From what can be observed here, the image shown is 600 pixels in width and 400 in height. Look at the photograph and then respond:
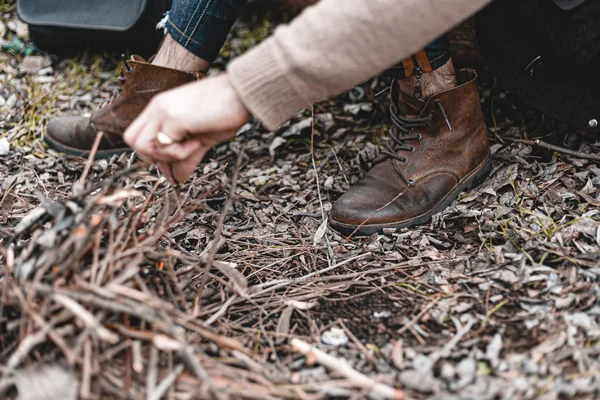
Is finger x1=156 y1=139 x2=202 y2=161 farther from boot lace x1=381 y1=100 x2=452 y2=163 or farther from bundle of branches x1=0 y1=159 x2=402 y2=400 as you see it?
boot lace x1=381 y1=100 x2=452 y2=163

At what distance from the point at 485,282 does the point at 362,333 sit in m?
0.42

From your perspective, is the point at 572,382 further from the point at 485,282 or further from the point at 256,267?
the point at 256,267

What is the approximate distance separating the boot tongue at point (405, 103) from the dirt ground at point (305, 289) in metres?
0.38

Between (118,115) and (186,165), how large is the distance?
114 centimetres

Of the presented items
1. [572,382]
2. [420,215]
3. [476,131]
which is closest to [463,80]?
[476,131]

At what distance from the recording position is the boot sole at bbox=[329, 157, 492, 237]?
1.96m

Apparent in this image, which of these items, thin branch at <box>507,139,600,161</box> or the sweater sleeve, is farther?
thin branch at <box>507,139,600,161</box>

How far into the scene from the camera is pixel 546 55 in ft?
6.12

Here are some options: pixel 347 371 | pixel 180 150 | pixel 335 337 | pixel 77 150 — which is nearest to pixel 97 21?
pixel 77 150

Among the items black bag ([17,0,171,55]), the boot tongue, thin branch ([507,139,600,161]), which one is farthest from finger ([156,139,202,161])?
black bag ([17,0,171,55])

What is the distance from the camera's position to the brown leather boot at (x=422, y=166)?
1951mm

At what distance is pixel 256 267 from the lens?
1780 millimetres

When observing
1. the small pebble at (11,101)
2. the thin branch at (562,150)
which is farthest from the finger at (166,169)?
the small pebble at (11,101)

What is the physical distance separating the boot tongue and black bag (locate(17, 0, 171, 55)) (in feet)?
4.91
